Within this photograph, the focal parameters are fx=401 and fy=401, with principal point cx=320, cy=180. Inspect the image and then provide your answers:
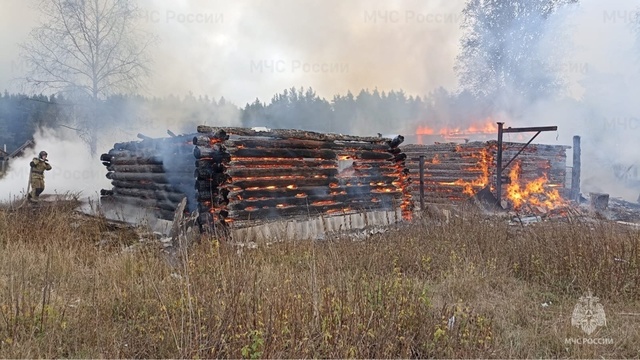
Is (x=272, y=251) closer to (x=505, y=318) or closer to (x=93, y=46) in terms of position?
(x=505, y=318)

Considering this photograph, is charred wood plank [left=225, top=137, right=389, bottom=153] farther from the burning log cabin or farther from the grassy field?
the burning log cabin

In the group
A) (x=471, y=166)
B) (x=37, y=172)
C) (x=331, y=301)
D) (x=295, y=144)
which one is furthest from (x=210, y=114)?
(x=331, y=301)

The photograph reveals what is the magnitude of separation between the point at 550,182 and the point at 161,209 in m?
17.6

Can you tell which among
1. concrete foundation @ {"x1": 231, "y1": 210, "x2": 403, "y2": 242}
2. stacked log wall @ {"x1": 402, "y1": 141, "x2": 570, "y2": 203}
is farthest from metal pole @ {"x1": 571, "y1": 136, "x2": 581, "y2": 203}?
concrete foundation @ {"x1": 231, "y1": 210, "x2": 403, "y2": 242}

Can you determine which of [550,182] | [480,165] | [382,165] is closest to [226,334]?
[382,165]

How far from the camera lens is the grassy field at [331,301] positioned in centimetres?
324

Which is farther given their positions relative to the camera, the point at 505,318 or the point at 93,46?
the point at 93,46

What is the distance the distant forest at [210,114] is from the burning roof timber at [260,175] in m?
10.8

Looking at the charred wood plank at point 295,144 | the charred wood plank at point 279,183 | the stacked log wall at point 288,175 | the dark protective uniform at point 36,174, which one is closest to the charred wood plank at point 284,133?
the stacked log wall at point 288,175

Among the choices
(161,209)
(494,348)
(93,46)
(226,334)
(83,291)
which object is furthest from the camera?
(93,46)

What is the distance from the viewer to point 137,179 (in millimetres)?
12234

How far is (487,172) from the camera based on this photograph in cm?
1717

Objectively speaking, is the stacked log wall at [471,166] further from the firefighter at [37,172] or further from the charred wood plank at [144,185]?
the firefighter at [37,172]

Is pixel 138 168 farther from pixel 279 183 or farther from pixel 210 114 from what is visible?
pixel 210 114
